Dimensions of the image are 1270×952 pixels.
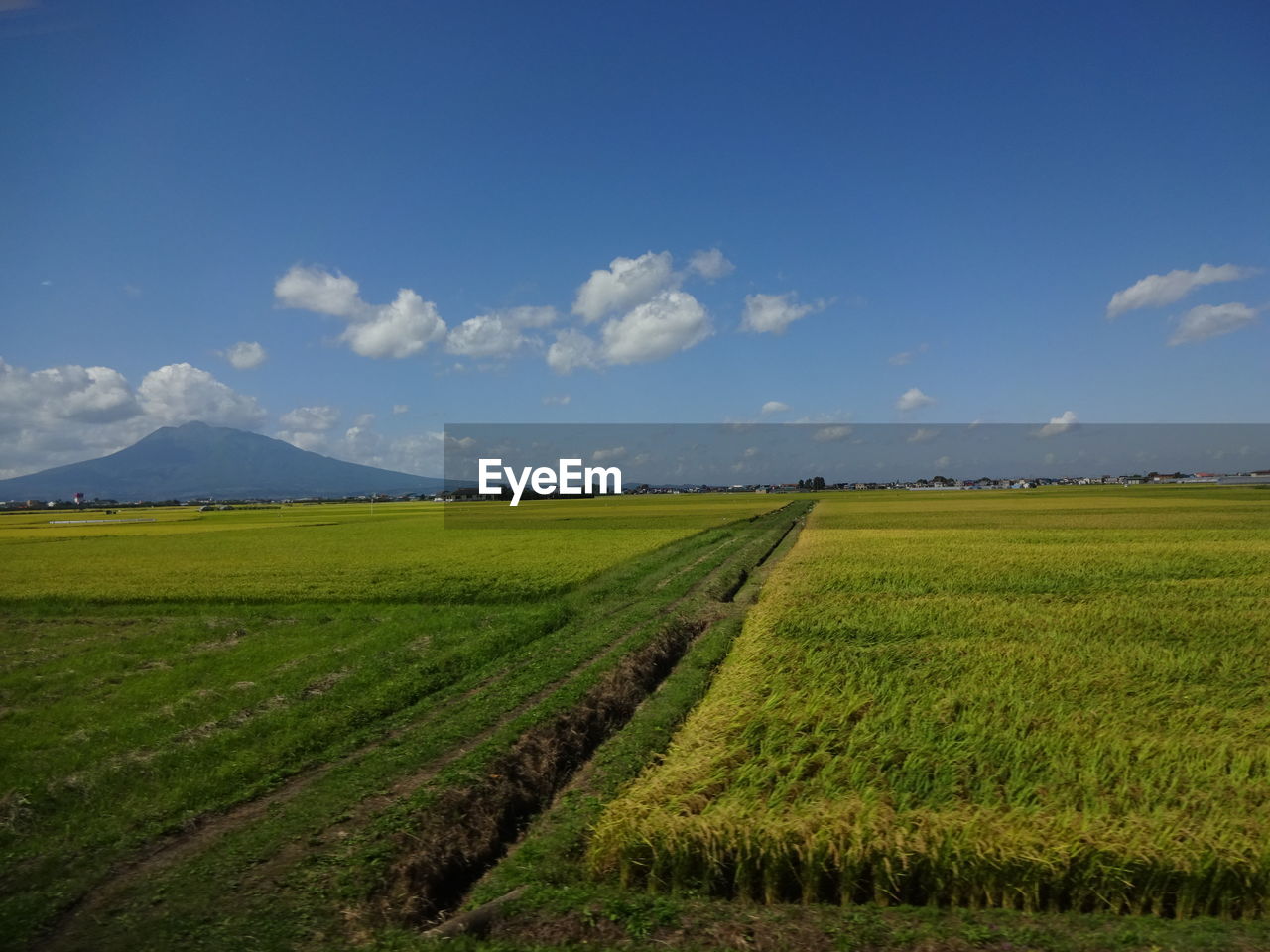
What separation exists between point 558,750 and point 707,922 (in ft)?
13.3

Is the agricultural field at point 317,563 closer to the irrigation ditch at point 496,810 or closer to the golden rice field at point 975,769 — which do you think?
the irrigation ditch at point 496,810

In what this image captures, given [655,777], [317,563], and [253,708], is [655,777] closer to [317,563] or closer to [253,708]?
[253,708]

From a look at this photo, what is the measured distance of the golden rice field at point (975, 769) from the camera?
5688 millimetres

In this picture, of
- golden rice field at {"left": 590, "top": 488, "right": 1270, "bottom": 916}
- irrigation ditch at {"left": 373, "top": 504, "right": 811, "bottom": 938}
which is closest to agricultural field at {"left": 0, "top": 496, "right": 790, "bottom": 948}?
irrigation ditch at {"left": 373, "top": 504, "right": 811, "bottom": 938}

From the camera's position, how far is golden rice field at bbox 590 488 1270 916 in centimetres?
569

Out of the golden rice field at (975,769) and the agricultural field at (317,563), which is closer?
the golden rice field at (975,769)

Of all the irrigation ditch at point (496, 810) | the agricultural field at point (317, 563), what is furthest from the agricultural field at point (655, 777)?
the agricultural field at point (317, 563)

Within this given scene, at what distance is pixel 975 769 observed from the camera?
7.32 m

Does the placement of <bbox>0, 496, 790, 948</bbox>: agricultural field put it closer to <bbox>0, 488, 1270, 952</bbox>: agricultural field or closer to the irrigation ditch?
<bbox>0, 488, 1270, 952</bbox>: agricultural field

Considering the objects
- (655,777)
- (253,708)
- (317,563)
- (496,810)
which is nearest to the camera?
(655,777)

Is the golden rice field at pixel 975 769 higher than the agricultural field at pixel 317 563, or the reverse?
the golden rice field at pixel 975 769

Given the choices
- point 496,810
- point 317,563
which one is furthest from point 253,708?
point 317,563

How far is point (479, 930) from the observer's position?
5621mm

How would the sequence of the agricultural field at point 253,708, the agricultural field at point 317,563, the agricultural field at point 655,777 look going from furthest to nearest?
the agricultural field at point 317,563, the agricultural field at point 253,708, the agricultural field at point 655,777
